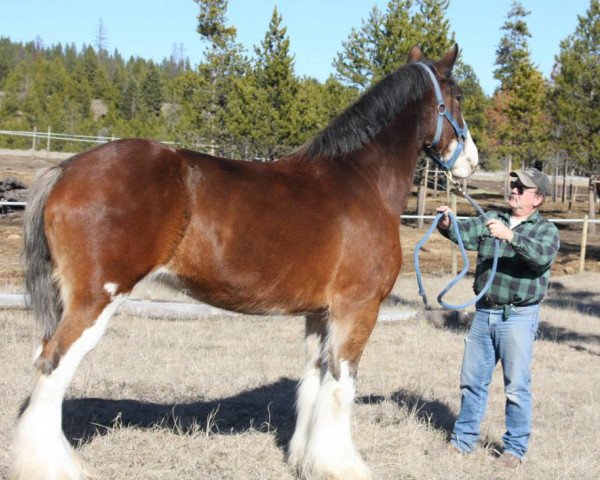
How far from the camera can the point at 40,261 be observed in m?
3.45

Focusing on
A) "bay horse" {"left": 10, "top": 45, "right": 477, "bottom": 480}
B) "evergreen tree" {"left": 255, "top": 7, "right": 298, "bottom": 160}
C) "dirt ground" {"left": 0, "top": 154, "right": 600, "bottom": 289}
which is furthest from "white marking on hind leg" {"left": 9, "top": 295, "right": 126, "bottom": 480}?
"evergreen tree" {"left": 255, "top": 7, "right": 298, "bottom": 160}

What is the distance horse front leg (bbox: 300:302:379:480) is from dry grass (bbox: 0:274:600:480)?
258mm

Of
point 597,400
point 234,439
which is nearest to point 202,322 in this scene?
point 234,439

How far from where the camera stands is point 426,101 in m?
4.29

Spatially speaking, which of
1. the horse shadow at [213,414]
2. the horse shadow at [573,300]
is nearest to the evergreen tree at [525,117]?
the horse shadow at [573,300]

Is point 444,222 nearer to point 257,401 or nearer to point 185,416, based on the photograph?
point 257,401

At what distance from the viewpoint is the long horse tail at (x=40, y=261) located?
3.40 meters

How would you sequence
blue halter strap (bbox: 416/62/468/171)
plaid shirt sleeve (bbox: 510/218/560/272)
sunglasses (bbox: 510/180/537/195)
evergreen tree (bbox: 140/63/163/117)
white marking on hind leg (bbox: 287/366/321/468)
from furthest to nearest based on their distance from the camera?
1. evergreen tree (bbox: 140/63/163/117)
2. blue halter strap (bbox: 416/62/468/171)
3. sunglasses (bbox: 510/180/537/195)
4. white marking on hind leg (bbox: 287/366/321/468)
5. plaid shirt sleeve (bbox: 510/218/560/272)

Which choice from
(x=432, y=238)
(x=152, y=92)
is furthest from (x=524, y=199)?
(x=152, y=92)

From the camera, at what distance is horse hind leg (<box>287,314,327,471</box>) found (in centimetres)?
407

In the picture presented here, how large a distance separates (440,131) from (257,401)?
8.23 ft

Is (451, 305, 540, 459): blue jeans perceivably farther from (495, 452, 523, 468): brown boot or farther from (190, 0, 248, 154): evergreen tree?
(190, 0, 248, 154): evergreen tree

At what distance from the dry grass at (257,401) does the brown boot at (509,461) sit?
95 mm

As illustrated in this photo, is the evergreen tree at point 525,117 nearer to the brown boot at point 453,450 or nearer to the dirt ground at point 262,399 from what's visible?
the dirt ground at point 262,399
